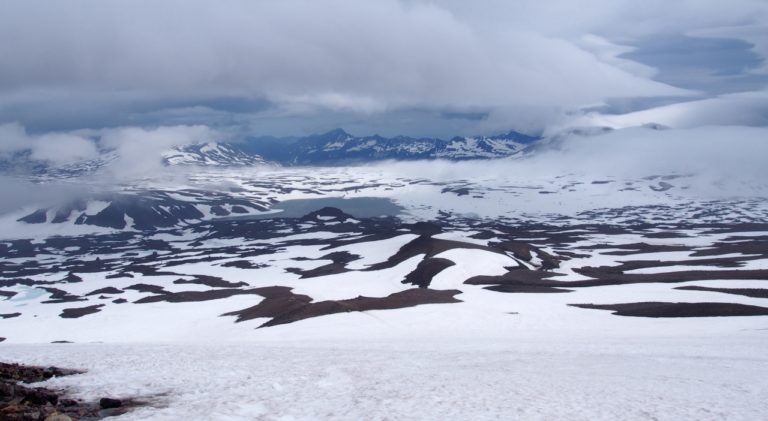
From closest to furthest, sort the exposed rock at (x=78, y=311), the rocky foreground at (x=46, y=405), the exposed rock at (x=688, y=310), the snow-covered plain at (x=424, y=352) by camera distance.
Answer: the rocky foreground at (x=46, y=405)
the snow-covered plain at (x=424, y=352)
the exposed rock at (x=688, y=310)
the exposed rock at (x=78, y=311)

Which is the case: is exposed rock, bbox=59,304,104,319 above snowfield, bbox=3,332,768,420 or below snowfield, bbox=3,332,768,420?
below

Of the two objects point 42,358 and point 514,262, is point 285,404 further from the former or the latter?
point 514,262

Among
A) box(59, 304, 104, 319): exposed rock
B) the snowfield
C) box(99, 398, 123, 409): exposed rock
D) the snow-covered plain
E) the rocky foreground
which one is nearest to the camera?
the rocky foreground

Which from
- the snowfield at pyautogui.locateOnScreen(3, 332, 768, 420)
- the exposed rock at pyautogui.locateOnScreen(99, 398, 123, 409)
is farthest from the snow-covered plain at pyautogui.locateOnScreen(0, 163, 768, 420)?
the exposed rock at pyautogui.locateOnScreen(99, 398, 123, 409)

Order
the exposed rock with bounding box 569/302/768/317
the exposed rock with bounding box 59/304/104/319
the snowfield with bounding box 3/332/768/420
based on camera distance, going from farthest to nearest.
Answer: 1. the exposed rock with bounding box 59/304/104/319
2. the exposed rock with bounding box 569/302/768/317
3. the snowfield with bounding box 3/332/768/420

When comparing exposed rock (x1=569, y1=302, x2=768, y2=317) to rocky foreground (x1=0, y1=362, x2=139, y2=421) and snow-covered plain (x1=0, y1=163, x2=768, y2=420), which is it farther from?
rocky foreground (x1=0, y1=362, x2=139, y2=421)

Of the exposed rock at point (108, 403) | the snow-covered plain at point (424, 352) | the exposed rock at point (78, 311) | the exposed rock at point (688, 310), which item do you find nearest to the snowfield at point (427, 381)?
the snow-covered plain at point (424, 352)

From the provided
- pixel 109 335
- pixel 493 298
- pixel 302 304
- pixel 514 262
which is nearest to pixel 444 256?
pixel 514 262

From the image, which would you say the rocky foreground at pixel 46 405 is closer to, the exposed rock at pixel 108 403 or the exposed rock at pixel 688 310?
the exposed rock at pixel 108 403

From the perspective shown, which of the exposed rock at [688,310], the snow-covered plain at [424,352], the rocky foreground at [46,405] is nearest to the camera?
the rocky foreground at [46,405]

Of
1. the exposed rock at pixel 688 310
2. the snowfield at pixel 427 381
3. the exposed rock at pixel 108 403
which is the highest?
the exposed rock at pixel 108 403

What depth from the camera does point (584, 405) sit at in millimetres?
13891

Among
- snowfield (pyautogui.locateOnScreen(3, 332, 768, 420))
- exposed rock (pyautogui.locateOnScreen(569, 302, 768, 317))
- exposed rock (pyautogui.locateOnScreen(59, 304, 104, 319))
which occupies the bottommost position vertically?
exposed rock (pyautogui.locateOnScreen(59, 304, 104, 319))

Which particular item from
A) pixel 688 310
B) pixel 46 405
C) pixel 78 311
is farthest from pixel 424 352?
pixel 78 311
